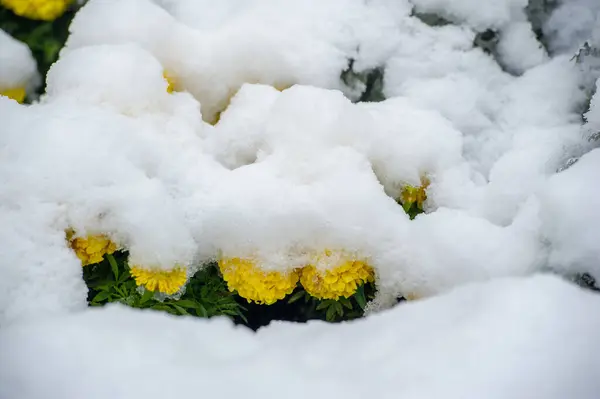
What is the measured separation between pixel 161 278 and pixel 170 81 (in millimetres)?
572

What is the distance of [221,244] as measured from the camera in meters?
1.12

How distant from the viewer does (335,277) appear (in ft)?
3.59

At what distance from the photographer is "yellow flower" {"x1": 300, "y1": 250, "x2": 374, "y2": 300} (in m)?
1.09

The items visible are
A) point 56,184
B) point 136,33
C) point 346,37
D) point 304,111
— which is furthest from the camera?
point 346,37

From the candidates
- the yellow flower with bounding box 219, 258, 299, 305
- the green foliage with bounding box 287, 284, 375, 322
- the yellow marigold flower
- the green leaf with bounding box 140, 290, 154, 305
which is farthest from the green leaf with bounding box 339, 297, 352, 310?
the green leaf with bounding box 140, 290, 154, 305

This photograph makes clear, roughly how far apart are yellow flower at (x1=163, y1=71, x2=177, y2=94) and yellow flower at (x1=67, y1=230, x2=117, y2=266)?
1.47 feet

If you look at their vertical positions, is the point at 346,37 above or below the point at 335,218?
above

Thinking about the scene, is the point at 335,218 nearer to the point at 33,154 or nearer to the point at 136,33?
the point at 33,154

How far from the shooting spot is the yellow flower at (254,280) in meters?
1.09

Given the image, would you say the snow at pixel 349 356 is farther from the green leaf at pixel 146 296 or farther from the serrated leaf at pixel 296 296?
the serrated leaf at pixel 296 296

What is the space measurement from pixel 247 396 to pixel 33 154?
0.70 meters

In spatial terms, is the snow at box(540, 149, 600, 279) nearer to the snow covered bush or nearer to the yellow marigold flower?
the snow covered bush

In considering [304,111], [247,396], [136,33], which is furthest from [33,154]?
[247,396]

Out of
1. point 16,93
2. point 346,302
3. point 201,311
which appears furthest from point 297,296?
point 16,93
